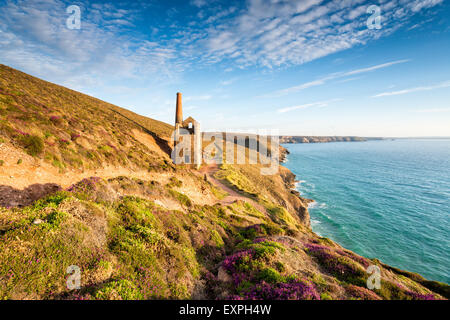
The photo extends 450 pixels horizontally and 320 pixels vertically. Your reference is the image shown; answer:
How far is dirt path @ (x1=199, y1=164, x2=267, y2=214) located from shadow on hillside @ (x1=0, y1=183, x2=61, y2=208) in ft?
69.4

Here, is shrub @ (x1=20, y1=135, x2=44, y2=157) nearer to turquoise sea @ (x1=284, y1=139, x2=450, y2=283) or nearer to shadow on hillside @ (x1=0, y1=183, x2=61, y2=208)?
shadow on hillside @ (x1=0, y1=183, x2=61, y2=208)

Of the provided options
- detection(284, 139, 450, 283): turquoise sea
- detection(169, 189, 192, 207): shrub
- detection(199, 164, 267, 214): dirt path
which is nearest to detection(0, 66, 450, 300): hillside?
detection(169, 189, 192, 207): shrub

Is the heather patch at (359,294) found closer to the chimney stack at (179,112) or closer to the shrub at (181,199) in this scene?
the shrub at (181,199)

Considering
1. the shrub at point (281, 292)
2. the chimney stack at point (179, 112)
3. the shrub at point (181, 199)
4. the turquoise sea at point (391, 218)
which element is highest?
the chimney stack at point (179, 112)

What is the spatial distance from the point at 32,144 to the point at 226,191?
29.5 metres

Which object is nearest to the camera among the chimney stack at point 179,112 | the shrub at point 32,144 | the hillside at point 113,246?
the hillside at point 113,246

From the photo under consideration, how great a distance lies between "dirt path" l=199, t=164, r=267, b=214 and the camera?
103ft

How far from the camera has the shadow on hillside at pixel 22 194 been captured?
894 cm

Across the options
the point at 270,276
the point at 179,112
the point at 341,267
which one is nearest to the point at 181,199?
the point at 270,276

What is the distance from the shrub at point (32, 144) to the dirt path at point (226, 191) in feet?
71.6

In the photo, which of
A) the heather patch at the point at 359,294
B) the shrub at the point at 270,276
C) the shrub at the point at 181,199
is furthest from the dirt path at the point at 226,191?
the heather patch at the point at 359,294

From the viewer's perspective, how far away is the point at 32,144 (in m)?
12.5
